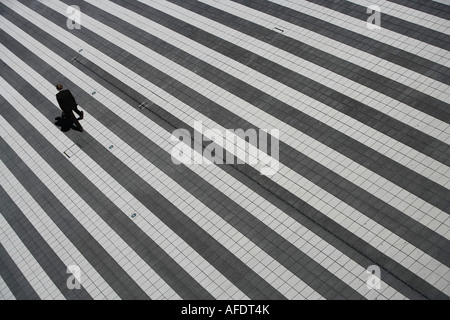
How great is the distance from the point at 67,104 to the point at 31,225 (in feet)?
14.1

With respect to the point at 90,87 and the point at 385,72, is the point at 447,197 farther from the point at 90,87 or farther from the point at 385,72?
the point at 90,87

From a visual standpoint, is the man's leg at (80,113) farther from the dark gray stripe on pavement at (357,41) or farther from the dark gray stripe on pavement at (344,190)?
the dark gray stripe on pavement at (357,41)

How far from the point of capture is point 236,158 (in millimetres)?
13961

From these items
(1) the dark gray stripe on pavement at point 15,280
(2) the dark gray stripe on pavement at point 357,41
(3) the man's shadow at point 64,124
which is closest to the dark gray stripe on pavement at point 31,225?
(1) the dark gray stripe on pavement at point 15,280

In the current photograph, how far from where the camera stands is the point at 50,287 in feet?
40.2

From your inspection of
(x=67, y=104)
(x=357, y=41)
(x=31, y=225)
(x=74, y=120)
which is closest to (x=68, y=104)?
(x=67, y=104)

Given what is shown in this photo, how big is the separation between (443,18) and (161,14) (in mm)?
11614

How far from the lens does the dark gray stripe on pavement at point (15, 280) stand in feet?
40.1

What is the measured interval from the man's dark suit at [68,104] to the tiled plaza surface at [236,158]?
652 mm

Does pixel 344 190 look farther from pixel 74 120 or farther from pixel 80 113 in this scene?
pixel 80 113

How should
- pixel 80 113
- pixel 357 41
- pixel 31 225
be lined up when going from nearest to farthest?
pixel 31 225, pixel 80 113, pixel 357 41

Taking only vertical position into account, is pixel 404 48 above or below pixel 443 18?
below
